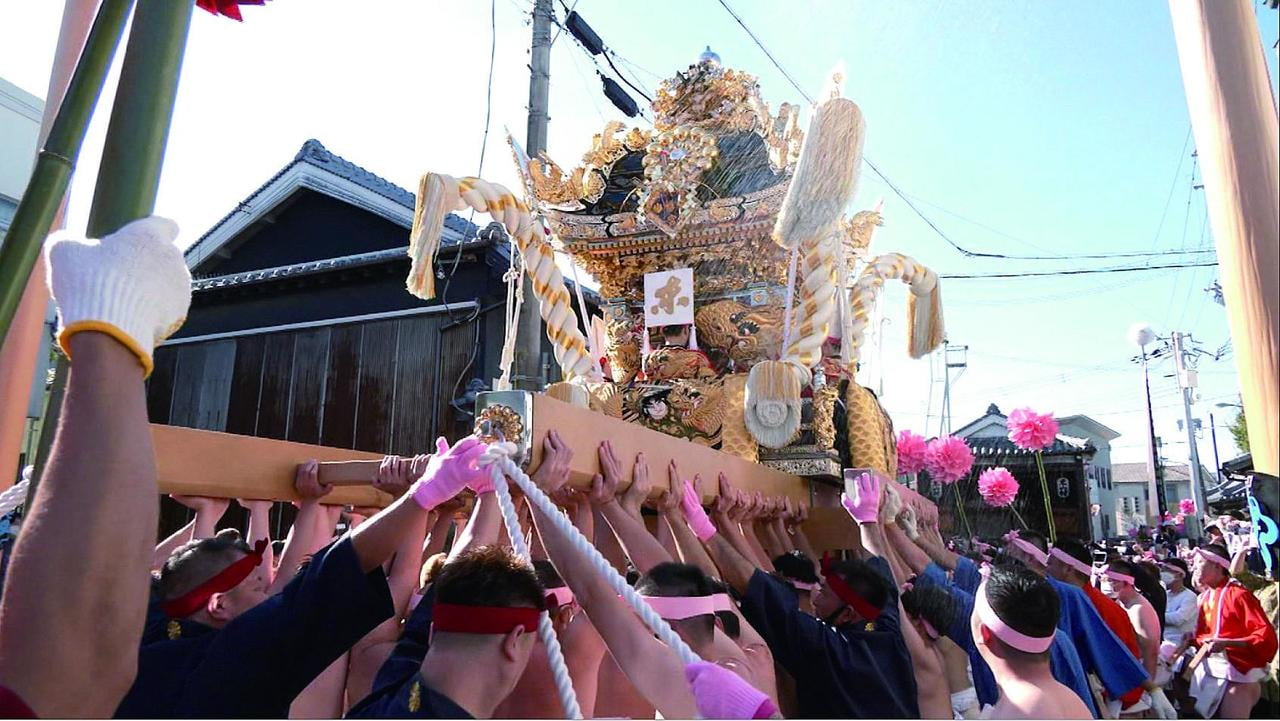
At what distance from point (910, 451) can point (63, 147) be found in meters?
7.66

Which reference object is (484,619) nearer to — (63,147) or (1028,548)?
(63,147)

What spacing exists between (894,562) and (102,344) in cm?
306

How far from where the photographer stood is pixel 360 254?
10047 millimetres

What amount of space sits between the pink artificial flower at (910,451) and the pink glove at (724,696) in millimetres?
6970

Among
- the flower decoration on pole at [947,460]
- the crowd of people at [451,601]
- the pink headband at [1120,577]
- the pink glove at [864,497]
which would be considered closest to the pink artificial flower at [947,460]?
the flower decoration on pole at [947,460]

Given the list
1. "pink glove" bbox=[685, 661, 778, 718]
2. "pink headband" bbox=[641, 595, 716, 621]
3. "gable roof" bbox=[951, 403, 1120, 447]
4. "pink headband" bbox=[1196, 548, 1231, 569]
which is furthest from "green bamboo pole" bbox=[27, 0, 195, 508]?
"gable roof" bbox=[951, 403, 1120, 447]

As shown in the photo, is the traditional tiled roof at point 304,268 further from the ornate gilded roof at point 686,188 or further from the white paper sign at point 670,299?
the white paper sign at point 670,299

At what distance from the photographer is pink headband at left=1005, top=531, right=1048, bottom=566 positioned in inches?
179

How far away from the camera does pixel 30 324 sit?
236cm

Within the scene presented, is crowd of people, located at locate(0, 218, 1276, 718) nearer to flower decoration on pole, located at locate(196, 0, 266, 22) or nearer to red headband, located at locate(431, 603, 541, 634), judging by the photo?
red headband, located at locate(431, 603, 541, 634)

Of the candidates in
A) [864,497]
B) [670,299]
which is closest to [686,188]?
[670,299]

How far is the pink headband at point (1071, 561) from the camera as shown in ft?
15.5

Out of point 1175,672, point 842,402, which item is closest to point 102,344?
point 842,402

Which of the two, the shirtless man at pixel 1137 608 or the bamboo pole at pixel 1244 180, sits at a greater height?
the bamboo pole at pixel 1244 180
